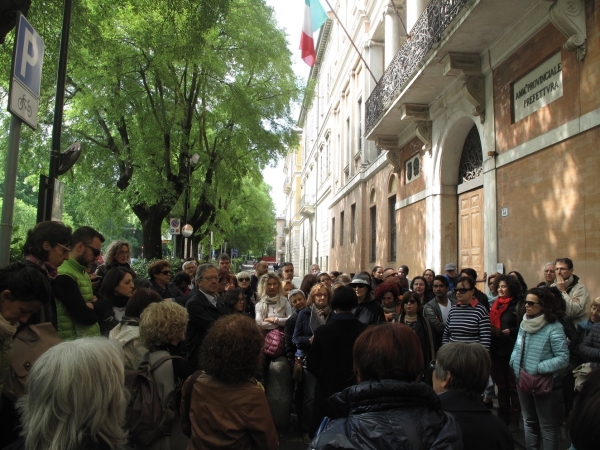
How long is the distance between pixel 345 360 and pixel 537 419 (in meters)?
2.22

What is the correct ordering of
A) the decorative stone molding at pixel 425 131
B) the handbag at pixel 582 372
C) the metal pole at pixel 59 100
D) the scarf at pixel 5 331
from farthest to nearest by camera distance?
the decorative stone molding at pixel 425 131 < the metal pole at pixel 59 100 < the handbag at pixel 582 372 < the scarf at pixel 5 331

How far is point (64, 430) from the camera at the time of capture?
73.8 inches

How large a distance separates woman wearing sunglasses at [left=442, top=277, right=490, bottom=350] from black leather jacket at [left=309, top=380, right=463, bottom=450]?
12.7 ft

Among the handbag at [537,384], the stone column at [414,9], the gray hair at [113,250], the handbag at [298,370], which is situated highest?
the stone column at [414,9]

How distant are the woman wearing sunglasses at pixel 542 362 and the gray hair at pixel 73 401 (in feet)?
13.4

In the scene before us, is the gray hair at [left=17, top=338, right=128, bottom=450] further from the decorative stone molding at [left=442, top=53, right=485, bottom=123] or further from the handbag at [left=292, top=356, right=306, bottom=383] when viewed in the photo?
the decorative stone molding at [left=442, top=53, right=485, bottom=123]

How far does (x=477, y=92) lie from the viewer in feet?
36.4

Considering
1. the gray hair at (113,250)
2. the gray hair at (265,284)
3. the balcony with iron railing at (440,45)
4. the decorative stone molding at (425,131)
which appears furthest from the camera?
the decorative stone molding at (425,131)

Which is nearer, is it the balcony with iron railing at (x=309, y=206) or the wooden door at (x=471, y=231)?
the wooden door at (x=471, y=231)

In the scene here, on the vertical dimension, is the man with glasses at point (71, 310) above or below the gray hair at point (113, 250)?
below

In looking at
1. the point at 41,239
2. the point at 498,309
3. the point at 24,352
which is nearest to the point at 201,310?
the point at 41,239

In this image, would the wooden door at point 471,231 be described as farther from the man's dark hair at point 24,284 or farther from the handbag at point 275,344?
the man's dark hair at point 24,284

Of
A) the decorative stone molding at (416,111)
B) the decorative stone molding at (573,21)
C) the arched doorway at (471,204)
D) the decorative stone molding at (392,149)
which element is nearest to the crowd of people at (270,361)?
the decorative stone molding at (573,21)

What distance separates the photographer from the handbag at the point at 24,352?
257cm
